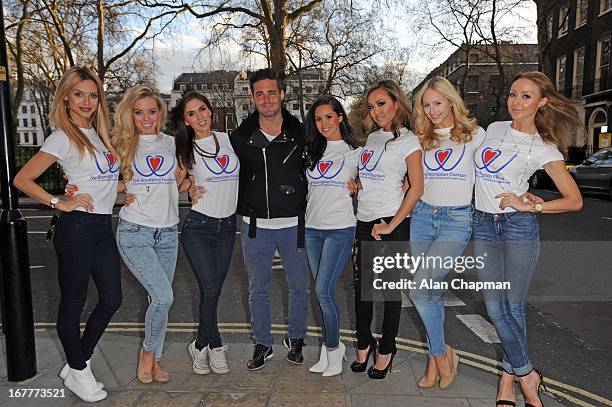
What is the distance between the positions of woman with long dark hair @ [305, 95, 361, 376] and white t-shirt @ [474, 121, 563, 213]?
0.92 m

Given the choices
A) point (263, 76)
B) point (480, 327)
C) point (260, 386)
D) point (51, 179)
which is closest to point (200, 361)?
point (260, 386)

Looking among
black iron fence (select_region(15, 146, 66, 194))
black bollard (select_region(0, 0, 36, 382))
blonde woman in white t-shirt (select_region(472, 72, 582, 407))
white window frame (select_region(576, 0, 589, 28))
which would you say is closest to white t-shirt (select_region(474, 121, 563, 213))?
blonde woman in white t-shirt (select_region(472, 72, 582, 407))

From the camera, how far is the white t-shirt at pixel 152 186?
3.26m

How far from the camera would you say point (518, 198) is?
9.21ft

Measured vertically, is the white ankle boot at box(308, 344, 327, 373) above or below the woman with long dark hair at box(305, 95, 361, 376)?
below

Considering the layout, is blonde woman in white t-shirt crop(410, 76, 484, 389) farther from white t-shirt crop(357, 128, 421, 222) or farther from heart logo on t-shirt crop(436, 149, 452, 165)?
white t-shirt crop(357, 128, 421, 222)

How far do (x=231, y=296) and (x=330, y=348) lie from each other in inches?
101

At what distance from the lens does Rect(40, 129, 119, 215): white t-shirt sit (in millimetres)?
3020

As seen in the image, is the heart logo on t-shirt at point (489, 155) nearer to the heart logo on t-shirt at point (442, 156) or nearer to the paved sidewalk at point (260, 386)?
the heart logo on t-shirt at point (442, 156)

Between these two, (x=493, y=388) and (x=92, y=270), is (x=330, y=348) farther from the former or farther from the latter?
(x=92, y=270)

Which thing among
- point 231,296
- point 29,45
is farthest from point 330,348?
point 29,45

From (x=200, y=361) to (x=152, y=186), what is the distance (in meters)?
1.37

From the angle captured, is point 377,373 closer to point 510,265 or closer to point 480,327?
point 510,265

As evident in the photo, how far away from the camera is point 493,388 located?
334cm
